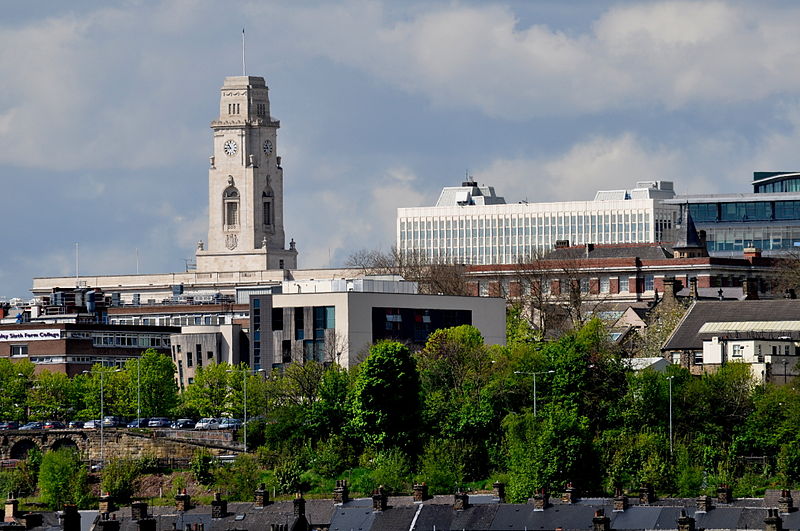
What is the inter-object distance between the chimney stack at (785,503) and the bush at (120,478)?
59353 millimetres

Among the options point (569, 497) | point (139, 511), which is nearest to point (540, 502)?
point (569, 497)

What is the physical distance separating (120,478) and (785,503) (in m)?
66.5

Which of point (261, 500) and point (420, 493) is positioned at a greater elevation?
point (420, 493)

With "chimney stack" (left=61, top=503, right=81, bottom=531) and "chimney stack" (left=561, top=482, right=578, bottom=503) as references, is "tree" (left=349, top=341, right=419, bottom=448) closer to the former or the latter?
"chimney stack" (left=561, top=482, right=578, bottom=503)

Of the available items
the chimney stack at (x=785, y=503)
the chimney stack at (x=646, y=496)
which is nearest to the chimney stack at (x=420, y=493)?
the chimney stack at (x=646, y=496)

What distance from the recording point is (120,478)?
178625 millimetres

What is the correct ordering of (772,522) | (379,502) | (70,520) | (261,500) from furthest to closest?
(261,500) < (379,502) < (772,522) < (70,520)

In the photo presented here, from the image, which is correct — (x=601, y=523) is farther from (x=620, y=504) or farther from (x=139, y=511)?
(x=139, y=511)

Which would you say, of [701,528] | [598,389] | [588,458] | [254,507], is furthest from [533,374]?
[701,528]

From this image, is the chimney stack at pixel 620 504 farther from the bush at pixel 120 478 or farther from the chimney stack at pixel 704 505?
the bush at pixel 120 478

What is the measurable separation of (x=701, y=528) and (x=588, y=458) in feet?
112

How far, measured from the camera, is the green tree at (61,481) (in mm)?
172000

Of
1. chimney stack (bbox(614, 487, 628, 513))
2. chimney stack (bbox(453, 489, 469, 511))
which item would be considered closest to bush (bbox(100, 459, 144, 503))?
chimney stack (bbox(453, 489, 469, 511))

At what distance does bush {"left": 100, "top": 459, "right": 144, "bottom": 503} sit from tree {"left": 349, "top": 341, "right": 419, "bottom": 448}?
16237 millimetres
